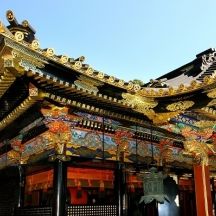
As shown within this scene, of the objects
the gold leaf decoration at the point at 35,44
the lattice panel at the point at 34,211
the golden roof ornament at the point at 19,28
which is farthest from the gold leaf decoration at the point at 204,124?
the golden roof ornament at the point at 19,28

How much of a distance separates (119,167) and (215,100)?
10.3 feet

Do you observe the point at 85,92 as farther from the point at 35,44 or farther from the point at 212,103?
the point at 212,103

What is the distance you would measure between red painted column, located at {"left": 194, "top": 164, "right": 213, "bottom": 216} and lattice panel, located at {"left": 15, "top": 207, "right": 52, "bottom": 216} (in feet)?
12.4

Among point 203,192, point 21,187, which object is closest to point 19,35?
point 21,187

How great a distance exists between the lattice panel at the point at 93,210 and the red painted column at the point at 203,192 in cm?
217

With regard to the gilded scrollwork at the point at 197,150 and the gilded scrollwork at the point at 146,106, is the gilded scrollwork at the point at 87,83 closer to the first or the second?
the gilded scrollwork at the point at 146,106

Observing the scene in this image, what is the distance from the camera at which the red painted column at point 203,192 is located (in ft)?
25.6

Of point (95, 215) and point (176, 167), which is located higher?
point (176, 167)

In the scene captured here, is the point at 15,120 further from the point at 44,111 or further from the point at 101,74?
the point at 101,74

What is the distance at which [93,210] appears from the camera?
24.3ft

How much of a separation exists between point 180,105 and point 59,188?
130 inches

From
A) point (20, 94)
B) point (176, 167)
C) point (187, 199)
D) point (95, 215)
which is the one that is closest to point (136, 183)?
point (176, 167)

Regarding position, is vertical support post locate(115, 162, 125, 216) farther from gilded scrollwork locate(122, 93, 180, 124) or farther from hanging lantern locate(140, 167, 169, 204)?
gilded scrollwork locate(122, 93, 180, 124)

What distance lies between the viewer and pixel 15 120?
297 inches
